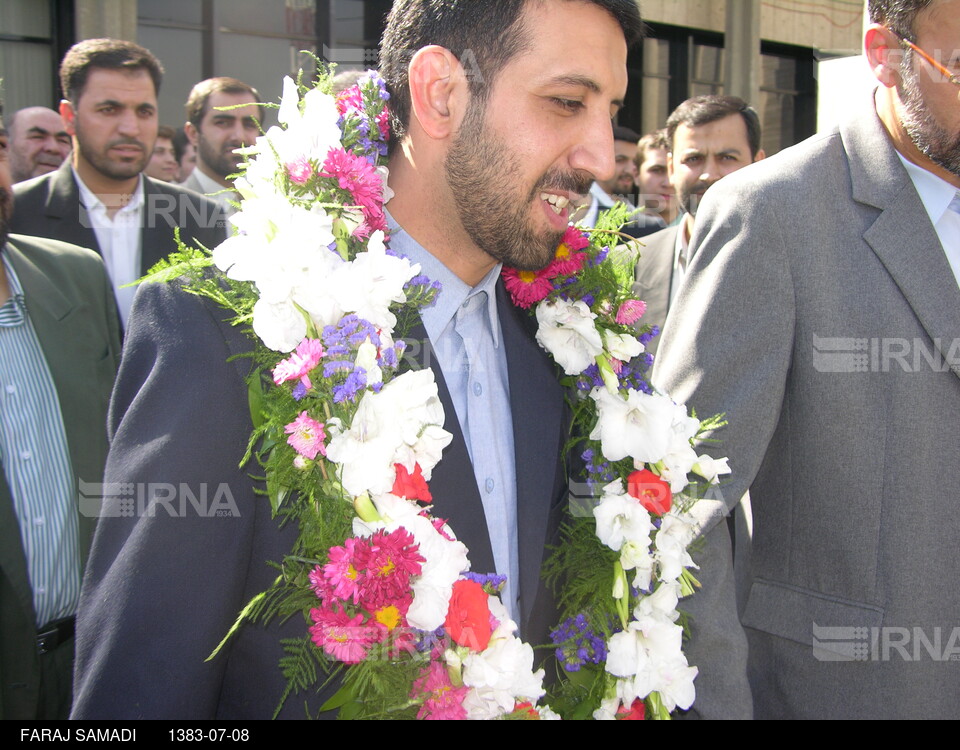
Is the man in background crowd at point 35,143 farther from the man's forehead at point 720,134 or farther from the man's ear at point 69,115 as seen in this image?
the man's forehead at point 720,134

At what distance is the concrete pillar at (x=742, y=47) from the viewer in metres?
13.6

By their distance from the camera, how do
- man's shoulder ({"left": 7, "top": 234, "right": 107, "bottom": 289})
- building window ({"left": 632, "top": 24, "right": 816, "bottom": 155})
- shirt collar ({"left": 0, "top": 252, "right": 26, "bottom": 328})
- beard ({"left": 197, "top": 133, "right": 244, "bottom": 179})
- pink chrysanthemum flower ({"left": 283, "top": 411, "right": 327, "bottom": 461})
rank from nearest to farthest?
pink chrysanthemum flower ({"left": 283, "top": 411, "right": 327, "bottom": 461})
shirt collar ({"left": 0, "top": 252, "right": 26, "bottom": 328})
man's shoulder ({"left": 7, "top": 234, "right": 107, "bottom": 289})
beard ({"left": 197, "top": 133, "right": 244, "bottom": 179})
building window ({"left": 632, "top": 24, "right": 816, "bottom": 155})

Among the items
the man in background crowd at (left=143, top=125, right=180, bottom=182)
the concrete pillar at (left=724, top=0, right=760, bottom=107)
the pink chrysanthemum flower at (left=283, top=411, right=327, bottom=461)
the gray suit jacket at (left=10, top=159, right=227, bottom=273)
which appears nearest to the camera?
the pink chrysanthemum flower at (left=283, top=411, right=327, bottom=461)

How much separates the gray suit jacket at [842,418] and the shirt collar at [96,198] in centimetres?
307

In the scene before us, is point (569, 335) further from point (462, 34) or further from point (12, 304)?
point (12, 304)

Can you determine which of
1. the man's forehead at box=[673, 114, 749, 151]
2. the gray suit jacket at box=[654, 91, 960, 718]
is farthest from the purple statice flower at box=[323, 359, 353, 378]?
the man's forehead at box=[673, 114, 749, 151]

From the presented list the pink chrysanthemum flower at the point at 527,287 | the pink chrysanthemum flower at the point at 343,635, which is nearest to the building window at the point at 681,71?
the pink chrysanthemum flower at the point at 527,287

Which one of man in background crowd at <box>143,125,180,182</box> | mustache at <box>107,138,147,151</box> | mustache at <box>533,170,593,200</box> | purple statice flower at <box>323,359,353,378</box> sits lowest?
purple statice flower at <box>323,359,353,378</box>

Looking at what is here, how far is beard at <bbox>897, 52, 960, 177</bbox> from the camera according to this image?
87.1 inches

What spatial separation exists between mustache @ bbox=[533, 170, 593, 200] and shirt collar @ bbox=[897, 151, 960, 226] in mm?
842

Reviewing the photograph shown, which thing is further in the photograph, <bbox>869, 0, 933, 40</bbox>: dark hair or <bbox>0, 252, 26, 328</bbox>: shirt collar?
<bbox>0, 252, 26, 328</bbox>: shirt collar

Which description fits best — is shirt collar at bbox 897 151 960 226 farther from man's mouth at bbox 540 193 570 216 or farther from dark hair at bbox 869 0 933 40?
man's mouth at bbox 540 193 570 216

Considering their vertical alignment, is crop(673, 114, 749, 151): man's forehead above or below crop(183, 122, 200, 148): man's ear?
below

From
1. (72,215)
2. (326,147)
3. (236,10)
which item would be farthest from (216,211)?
(236,10)
